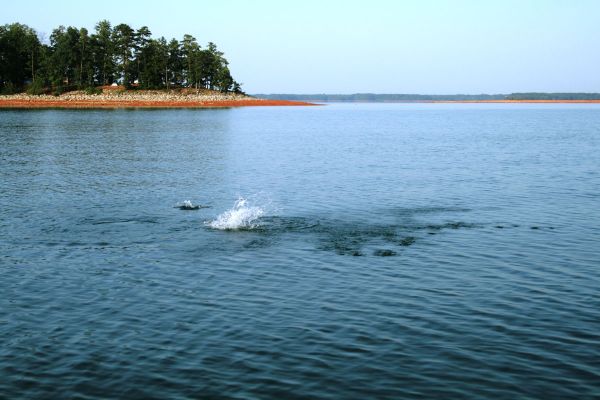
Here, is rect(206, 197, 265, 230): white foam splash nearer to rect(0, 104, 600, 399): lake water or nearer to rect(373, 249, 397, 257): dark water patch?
rect(0, 104, 600, 399): lake water

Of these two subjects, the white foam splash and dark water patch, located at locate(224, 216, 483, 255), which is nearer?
dark water patch, located at locate(224, 216, 483, 255)

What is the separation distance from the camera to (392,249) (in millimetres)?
30500

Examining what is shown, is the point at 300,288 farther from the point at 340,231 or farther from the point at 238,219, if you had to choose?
the point at 238,219

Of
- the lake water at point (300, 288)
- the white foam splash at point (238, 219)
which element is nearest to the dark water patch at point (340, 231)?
the lake water at point (300, 288)

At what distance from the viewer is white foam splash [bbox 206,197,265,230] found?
35.6 metres

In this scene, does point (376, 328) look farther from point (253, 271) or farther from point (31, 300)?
point (31, 300)

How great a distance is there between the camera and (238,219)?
3644 cm

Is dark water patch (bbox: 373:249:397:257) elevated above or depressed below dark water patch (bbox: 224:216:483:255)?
below

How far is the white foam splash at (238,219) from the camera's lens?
35.6 m

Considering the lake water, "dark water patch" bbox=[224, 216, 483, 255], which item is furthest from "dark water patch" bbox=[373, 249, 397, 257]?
"dark water patch" bbox=[224, 216, 483, 255]

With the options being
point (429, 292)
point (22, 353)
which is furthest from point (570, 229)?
point (22, 353)

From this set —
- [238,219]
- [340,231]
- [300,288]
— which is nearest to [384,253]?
[340,231]

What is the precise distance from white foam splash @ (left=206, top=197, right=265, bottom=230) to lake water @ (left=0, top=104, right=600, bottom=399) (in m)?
0.13

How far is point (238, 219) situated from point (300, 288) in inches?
491
